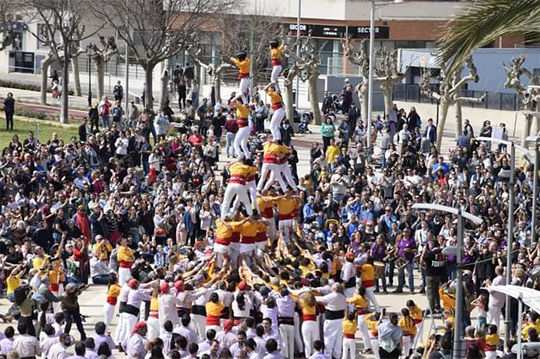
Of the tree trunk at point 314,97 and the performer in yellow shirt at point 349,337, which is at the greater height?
the tree trunk at point 314,97

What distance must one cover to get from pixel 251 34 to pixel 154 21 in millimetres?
9698

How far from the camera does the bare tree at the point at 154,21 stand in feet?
173

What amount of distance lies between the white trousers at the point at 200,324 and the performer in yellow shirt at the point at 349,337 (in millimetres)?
2630

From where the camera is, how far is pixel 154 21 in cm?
5344

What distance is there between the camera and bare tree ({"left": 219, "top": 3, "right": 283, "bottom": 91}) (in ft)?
204

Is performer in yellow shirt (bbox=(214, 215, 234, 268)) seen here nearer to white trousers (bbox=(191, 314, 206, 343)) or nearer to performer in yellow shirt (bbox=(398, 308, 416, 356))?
white trousers (bbox=(191, 314, 206, 343))

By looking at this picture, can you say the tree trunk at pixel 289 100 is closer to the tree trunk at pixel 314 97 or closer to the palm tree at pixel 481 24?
the tree trunk at pixel 314 97

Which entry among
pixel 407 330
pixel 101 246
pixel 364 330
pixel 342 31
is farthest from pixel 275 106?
pixel 342 31

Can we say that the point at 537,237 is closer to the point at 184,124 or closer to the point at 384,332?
the point at 384,332

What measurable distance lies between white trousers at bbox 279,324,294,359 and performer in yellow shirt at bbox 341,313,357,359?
1042 millimetres

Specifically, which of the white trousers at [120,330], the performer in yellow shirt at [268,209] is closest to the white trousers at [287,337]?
the white trousers at [120,330]

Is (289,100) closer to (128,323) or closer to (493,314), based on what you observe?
(493,314)

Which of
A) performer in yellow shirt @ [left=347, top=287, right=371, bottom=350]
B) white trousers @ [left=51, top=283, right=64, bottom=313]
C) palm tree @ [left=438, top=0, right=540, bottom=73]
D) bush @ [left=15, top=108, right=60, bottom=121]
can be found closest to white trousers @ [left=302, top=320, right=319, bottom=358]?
performer in yellow shirt @ [left=347, top=287, right=371, bottom=350]

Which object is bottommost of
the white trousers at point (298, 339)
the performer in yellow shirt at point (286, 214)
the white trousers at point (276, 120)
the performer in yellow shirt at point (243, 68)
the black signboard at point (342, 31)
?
the white trousers at point (298, 339)
